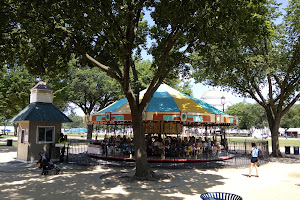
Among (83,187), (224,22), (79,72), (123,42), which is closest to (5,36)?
(123,42)

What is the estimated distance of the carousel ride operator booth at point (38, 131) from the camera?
1588 centimetres

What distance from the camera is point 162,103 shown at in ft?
55.5

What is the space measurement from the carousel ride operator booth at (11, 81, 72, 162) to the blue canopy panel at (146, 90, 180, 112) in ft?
19.8

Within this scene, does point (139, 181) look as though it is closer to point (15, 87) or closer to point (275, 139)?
point (275, 139)

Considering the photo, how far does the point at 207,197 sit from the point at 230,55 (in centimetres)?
1099

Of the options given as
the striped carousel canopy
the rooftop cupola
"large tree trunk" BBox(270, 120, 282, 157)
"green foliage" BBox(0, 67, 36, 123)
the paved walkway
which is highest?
"green foliage" BBox(0, 67, 36, 123)

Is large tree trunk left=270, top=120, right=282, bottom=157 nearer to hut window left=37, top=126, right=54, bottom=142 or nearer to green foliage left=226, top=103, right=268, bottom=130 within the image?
hut window left=37, top=126, right=54, bottom=142

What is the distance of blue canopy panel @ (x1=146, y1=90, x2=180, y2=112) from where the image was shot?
15.8 m

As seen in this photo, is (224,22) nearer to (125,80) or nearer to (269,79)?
(125,80)

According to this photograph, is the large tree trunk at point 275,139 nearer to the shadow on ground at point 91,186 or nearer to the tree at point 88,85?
the shadow on ground at point 91,186

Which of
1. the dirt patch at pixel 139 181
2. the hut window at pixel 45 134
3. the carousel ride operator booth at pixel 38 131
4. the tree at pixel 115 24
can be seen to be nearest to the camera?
the tree at pixel 115 24

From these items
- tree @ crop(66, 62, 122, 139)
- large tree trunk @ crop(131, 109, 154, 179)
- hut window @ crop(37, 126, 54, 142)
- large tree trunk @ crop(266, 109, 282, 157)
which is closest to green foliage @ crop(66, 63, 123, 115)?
tree @ crop(66, 62, 122, 139)

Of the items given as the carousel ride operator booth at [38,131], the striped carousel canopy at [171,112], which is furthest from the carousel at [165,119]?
the carousel ride operator booth at [38,131]

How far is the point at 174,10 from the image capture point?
9273 mm
